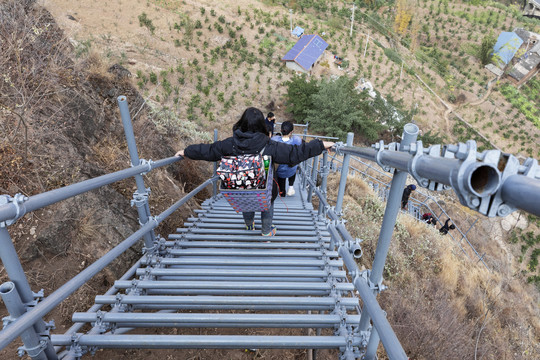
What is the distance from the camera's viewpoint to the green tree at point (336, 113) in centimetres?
1997

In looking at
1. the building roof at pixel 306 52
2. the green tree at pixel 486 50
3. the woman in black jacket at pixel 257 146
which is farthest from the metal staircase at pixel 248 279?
the green tree at pixel 486 50

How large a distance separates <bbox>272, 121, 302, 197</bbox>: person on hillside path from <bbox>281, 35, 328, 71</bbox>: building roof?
2111cm

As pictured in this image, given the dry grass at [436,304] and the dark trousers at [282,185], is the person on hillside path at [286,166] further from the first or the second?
the dry grass at [436,304]

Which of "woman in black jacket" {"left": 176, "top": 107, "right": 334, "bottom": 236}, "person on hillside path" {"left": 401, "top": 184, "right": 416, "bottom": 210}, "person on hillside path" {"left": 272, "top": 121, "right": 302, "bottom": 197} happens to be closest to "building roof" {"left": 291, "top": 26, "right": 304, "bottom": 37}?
"person on hillside path" {"left": 401, "top": 184, "right": 416, "bottom": 210}

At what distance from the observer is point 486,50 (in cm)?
4272

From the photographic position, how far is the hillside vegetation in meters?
3.09

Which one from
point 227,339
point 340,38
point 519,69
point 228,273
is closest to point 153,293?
point 228,273

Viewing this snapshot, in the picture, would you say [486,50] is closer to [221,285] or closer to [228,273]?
[228,273]

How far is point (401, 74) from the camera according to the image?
33.3 meters

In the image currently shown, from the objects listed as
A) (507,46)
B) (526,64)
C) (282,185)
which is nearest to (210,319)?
(282,185)

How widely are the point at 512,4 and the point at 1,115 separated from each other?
80540mm

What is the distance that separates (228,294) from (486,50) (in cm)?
5517

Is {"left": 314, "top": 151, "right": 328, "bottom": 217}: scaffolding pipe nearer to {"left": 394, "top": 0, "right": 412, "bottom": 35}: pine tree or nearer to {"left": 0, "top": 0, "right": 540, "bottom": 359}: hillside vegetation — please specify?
{"left": 0, "top": 0, "right": 540, "bottom": 359}: hillside vegetation

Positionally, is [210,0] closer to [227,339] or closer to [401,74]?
[401,74]
